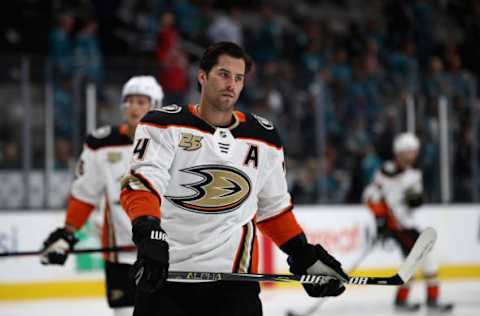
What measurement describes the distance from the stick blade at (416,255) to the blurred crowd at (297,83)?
5036mm

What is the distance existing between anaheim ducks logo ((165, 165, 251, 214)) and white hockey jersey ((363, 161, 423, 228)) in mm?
4878

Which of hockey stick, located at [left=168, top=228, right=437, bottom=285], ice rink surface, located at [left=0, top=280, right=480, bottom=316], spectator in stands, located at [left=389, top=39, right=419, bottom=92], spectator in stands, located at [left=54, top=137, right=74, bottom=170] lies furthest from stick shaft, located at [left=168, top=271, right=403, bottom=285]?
spectator in stands, located at [left=389, top=39, right=419, bottom=92]

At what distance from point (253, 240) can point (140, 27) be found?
7866 mm

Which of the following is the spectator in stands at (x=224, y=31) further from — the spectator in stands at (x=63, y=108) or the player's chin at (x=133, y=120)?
the player's chin at (x=133, y=120)

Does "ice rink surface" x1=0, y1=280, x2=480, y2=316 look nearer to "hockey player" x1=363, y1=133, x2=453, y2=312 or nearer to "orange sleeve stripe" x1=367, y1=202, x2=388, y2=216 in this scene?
"hockey player" x1=363, y1=133, x2=453, y2=312

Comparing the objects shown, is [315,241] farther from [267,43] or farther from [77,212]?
[77,212]

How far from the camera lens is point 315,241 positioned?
336 inches

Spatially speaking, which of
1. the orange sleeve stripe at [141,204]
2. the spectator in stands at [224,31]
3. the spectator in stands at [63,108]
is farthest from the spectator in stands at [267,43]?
the orange sleeve stripe at [141,204]

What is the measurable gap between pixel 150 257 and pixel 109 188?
179 centimetres

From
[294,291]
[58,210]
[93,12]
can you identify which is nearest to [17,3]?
[93,12]

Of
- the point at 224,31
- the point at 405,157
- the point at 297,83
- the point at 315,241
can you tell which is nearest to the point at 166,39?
the point at 224,31

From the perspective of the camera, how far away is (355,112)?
9.09 m

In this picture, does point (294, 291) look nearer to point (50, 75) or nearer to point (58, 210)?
point (58, 210)

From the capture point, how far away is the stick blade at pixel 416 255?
2.83 meters
